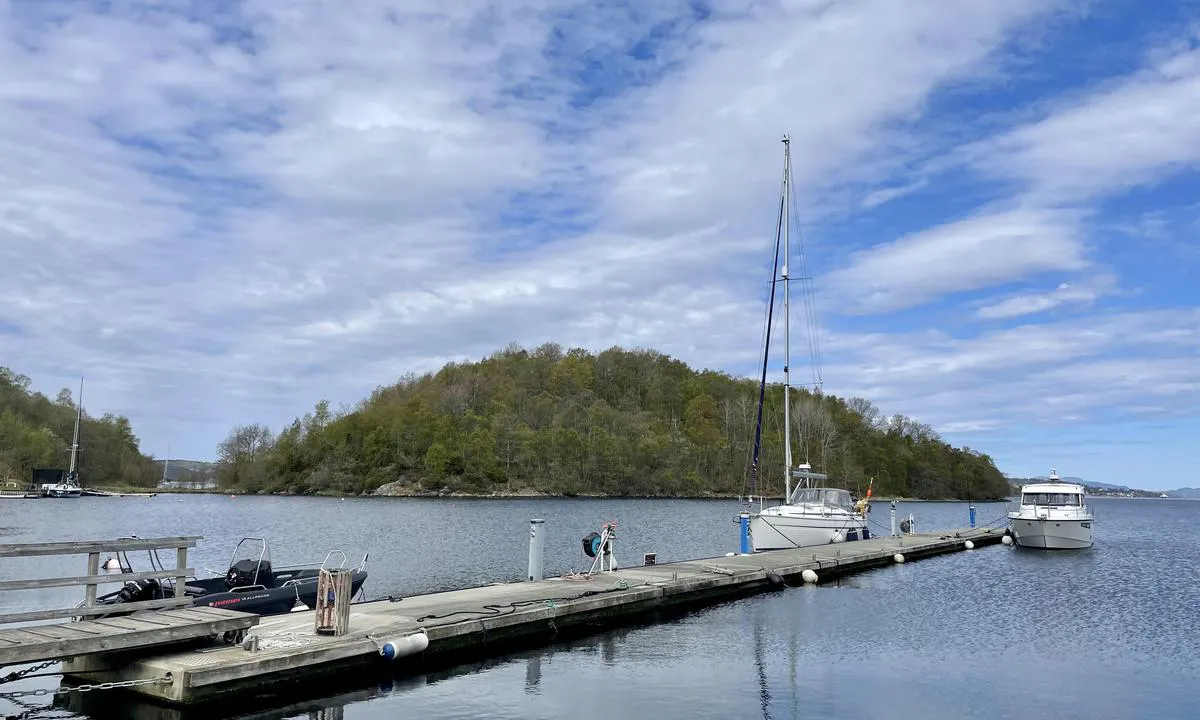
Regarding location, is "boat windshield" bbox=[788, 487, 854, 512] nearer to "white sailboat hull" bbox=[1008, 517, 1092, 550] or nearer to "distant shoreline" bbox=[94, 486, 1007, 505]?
"white sailboat hull" bbox=[1008, 517, 1092, 550]

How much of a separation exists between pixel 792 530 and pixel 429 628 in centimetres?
2190

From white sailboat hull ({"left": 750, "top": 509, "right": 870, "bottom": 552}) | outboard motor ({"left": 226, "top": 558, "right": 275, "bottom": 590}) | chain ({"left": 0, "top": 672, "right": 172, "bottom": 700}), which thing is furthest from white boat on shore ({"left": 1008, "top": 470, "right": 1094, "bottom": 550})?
chain ({"left": 0, "top": 672, "right": 172, "bottom": 700})

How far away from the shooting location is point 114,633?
10.8 m

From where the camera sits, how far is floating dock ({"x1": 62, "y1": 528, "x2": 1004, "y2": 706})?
1116 cm

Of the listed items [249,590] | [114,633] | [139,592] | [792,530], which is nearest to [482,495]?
[792,530]

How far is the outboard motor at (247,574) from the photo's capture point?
17.4m

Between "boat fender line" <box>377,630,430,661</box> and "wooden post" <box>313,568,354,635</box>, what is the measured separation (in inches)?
30.5

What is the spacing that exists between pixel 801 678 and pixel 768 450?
10544 centimetres

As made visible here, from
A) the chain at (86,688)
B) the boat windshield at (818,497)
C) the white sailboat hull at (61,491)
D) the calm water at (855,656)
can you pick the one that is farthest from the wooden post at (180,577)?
the white sailboat hull at (61,491)

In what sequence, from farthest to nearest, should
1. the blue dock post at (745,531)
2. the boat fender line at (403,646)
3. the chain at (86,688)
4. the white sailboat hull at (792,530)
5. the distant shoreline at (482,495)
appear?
the distant shoreline at (482,495)
the white sailboat hull at (792,530)
the blue dock post at (745,531)
the boat fender line at (403,646)
the chain at (86,688)

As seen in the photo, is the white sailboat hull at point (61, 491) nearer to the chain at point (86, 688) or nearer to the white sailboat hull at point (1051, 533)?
the white sailboat hull at point (1051, 533)

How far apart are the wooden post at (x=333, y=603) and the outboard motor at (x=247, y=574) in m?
4.94

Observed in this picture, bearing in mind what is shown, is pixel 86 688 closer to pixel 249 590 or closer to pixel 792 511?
pixel 249 590

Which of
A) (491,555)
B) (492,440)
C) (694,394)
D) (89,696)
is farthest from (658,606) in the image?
(694,394)
